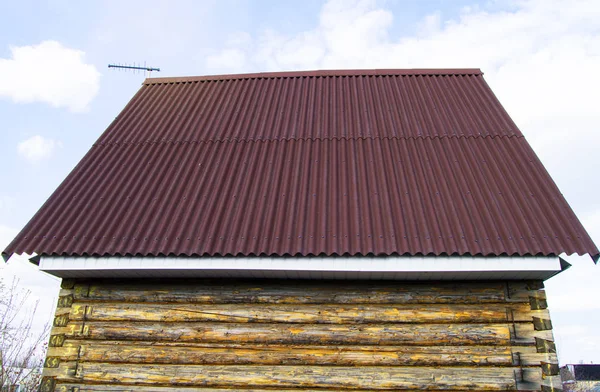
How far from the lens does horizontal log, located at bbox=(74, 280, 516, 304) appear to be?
5.25 meters

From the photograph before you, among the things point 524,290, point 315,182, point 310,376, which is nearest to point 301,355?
point 310,376

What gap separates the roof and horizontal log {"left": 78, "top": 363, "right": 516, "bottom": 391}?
1355 millimetres

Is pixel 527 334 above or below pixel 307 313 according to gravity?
below

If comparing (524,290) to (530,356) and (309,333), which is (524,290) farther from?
(309,333)

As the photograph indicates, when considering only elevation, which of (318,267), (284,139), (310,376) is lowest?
(310,376)

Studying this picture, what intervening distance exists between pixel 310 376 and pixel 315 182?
241 cm

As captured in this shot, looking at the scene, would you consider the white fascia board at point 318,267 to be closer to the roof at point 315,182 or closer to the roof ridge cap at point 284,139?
the roof at point 315,182

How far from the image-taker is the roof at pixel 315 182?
5.11 m

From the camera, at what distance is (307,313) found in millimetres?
5301

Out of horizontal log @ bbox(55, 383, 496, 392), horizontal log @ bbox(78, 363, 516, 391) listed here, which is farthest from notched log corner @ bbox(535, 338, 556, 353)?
horizontal log @ bbox(55, 383, 496, 392)

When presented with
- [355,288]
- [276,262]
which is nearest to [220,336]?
[276,262]

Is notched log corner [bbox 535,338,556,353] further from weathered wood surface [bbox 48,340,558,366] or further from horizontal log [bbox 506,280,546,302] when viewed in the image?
horizontal log [bbox 506,280,546,302]

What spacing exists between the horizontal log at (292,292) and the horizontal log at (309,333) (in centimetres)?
28

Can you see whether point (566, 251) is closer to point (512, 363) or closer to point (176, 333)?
point (512, 363)
